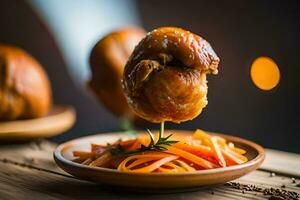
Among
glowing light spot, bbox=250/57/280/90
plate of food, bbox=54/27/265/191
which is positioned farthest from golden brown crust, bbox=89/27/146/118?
plate of food, bbox=54/27/265/191

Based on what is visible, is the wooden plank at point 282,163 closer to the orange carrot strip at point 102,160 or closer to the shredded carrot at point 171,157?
the shredded carrot at point 171,157

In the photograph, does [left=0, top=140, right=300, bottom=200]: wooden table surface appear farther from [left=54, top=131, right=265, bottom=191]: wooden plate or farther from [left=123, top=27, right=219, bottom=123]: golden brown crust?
[left=123, top=27, right=219, bottom=123]: golden brown crust

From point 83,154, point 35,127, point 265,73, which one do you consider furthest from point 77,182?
point 265,73

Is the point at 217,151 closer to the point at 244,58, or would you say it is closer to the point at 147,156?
the point at 147,156

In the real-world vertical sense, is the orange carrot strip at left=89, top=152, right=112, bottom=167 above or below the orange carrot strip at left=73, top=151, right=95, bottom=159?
above

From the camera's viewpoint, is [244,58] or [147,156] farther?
[244,58]

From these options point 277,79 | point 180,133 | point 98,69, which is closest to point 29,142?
point 98,69
